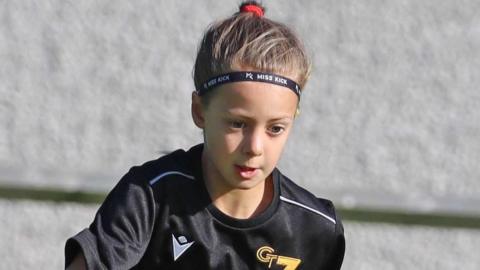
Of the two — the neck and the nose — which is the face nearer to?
the nose

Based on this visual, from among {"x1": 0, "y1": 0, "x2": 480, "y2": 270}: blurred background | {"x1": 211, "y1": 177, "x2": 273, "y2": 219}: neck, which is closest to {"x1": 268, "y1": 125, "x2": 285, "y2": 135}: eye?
{"x1": 211, "y1": 177, "x2": 273, "y2": 219}: neck

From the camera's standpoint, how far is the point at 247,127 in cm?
226

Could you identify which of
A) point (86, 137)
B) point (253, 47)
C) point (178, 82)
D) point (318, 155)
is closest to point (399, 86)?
point (318, 155)

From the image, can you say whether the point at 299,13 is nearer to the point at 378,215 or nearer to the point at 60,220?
the point at 378,215

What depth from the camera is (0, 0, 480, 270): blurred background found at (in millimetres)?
3725

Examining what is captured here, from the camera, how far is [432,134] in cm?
381

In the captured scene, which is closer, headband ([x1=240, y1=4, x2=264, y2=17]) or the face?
the face

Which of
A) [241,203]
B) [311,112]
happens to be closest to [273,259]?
[241,203]

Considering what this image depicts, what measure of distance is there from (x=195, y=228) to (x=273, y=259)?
191 mm

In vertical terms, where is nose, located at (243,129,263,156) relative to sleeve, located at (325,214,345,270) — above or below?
above

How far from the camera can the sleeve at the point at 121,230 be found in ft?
7.32

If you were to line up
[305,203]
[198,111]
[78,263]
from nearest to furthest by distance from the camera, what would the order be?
1. [78,263]
2. [198,111]
3. [305,203]

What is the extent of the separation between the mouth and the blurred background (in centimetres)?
143

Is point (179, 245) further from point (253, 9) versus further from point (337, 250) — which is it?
point (253, 9)
